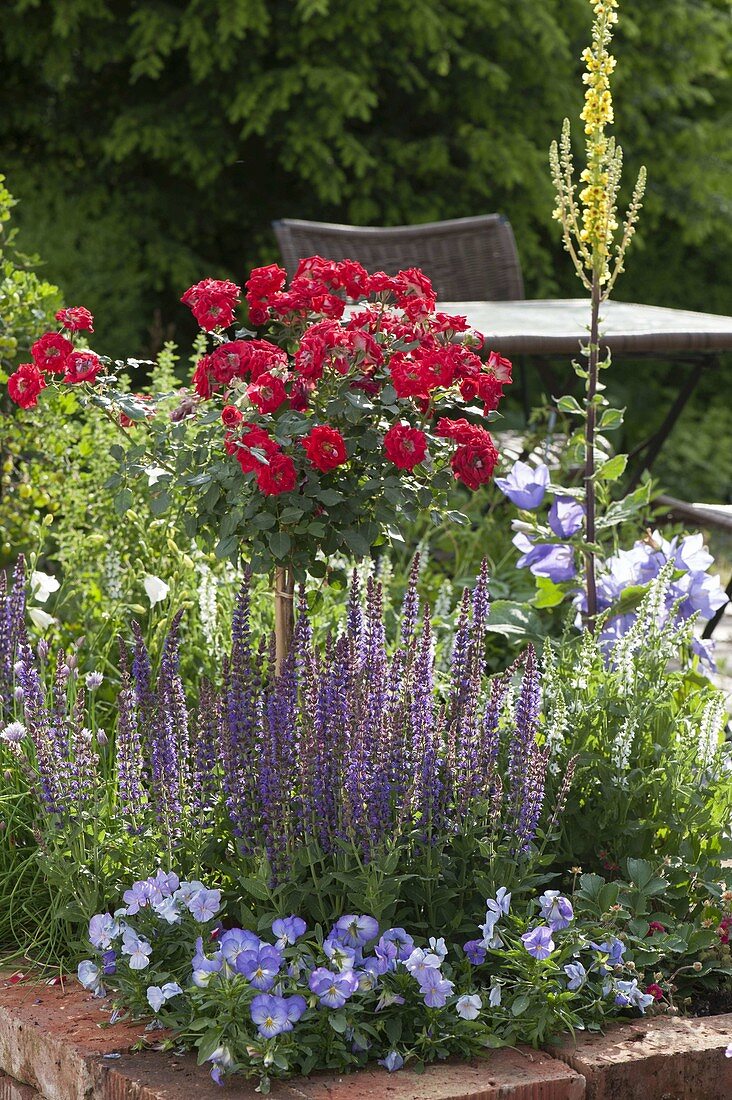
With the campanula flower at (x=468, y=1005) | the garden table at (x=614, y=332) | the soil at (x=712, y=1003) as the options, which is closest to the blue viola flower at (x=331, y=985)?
the campanula flower at (x=468, y=1005)

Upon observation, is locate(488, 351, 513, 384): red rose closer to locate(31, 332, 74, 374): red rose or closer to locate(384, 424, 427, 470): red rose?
locate(384, 424, 427, 470): red rose

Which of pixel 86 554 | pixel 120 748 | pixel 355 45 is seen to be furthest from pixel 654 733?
pixel 355 45

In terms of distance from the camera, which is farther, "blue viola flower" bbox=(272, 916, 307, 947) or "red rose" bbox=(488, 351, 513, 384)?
"red rose" bbox=(488, 351, 513, 384)

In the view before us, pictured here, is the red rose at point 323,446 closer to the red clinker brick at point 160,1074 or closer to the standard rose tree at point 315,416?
the standard rose tree at point 315,416

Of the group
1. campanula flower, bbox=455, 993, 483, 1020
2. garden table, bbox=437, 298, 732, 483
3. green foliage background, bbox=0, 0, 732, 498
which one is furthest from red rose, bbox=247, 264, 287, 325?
green foliage background, bbox=0, 0, 732, 498

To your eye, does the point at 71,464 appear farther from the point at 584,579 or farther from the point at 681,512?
the point at 681,512

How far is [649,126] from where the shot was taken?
8.75 m

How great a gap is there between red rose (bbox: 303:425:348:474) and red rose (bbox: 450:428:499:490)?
0.22m

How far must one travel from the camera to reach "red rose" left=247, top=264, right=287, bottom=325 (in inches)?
93.2

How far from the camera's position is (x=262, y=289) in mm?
2371

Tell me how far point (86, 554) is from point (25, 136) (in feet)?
19.1

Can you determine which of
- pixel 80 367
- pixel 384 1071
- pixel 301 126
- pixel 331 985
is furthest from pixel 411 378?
pixel 301 126

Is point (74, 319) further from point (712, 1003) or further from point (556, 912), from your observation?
point (712, 1003)

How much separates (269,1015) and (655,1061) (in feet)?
1.76
